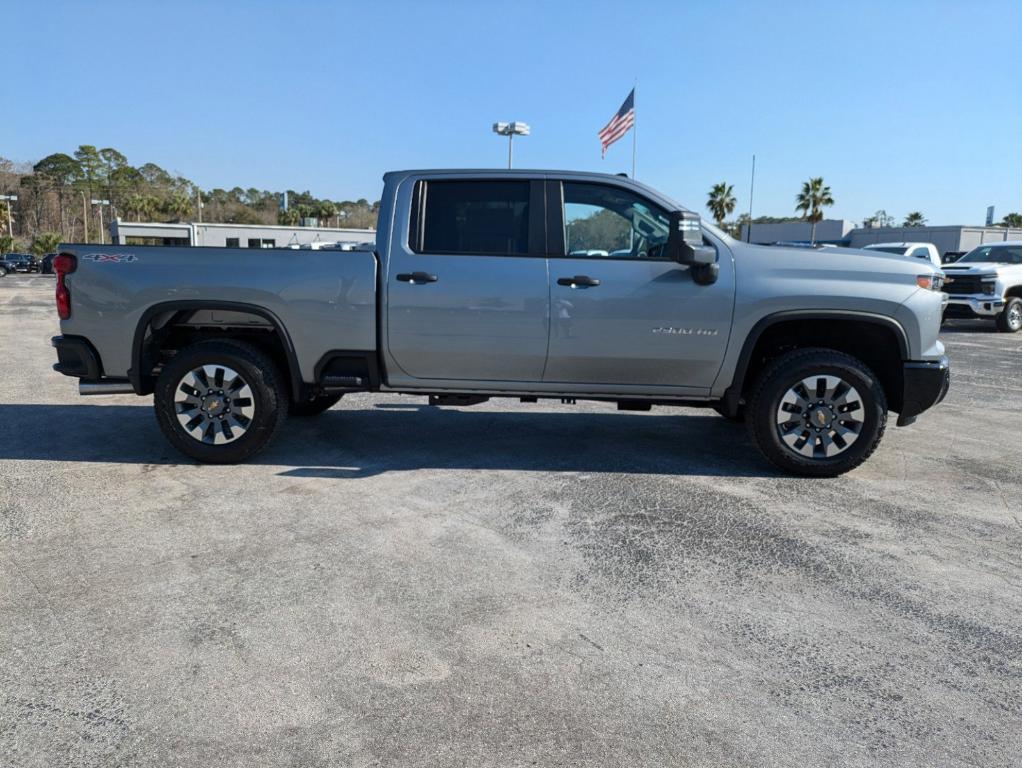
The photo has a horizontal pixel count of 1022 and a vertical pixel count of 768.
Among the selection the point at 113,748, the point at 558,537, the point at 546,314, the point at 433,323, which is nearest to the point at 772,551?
the point at 558,537

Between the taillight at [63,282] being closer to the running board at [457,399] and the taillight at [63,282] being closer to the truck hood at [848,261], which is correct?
the running board at [457,399]

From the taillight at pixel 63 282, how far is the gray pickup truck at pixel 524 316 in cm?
1

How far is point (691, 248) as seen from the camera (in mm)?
4957

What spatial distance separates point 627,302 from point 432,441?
202cm

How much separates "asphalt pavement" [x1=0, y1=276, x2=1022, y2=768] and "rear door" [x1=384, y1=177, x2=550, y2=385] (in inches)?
30.6

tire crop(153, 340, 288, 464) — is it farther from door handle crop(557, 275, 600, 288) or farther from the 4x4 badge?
door handle crop(557, 275, 600, 288)

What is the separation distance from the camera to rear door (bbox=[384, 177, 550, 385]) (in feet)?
16.9

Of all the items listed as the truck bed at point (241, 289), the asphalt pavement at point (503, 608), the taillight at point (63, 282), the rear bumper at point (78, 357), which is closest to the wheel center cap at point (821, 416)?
the asphalt pavement at point (503, 608)

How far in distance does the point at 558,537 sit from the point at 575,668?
130cm

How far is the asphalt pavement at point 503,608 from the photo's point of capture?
8.05ft

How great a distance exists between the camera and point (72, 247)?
5371 mm

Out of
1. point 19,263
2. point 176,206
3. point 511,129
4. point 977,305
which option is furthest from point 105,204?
point 977,305

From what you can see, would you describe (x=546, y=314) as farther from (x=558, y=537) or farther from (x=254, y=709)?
(x=254, y=709)

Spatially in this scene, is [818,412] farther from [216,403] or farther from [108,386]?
[108,386]
